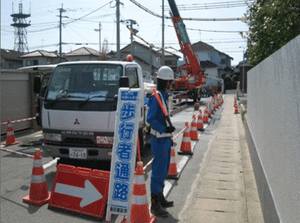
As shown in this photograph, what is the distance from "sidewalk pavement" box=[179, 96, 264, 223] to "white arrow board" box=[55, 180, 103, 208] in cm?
129

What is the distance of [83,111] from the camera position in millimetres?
5895

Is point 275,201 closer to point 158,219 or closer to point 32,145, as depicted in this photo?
point 158,219

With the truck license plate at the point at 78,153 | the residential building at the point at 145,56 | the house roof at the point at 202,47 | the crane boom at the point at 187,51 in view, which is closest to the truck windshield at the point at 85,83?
the truck license plate at the point at 78,153

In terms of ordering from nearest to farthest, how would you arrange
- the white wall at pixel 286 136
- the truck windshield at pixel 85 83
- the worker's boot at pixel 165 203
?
the white wall at pixel 286 136 < the worker's boot at pixel 165 203 < the truck windshield at pixel 85 83

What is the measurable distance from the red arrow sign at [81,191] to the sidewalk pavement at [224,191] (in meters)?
1.22

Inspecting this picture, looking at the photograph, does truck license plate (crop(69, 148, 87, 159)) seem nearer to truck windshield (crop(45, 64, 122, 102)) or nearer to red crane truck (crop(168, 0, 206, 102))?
truck windshield (crop(45, 64, 122, 102))

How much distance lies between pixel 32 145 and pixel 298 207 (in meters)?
8.41

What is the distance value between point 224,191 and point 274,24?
12.3 ft

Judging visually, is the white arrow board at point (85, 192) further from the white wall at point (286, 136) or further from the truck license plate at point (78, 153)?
the white wall at point (286, 136)

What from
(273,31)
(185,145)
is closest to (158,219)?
(185,145)

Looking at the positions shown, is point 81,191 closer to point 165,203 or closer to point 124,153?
point 124,153

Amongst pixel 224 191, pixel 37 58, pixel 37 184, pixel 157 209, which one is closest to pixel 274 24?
pixel 224 191

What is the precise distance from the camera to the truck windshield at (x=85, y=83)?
19.9 feet

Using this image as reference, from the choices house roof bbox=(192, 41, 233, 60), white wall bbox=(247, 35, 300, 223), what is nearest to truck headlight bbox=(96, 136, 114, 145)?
white wall bbox=(247, 35, 300, 223)
